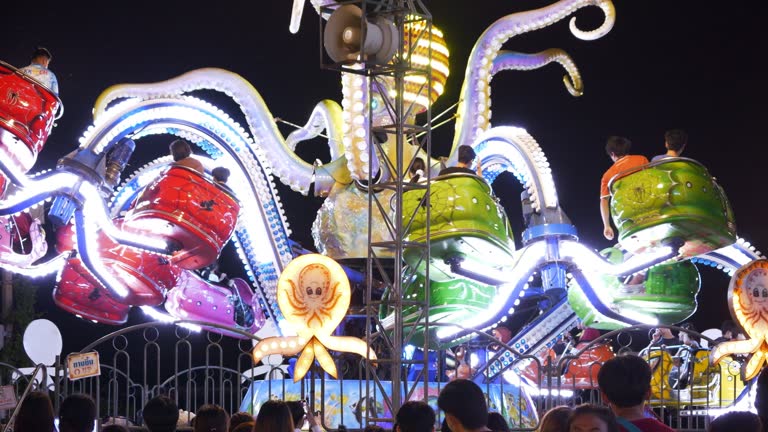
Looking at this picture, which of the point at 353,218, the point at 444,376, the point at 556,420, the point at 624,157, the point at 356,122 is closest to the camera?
the point at 556,420

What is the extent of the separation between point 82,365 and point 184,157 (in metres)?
2.81

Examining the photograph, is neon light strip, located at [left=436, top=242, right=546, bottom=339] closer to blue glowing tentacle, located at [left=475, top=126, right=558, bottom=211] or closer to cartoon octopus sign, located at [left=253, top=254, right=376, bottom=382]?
blue glowing tentacle, located at [left=475, top=126, right=558, bottom=211]

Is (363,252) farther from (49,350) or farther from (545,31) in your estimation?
(545,31)

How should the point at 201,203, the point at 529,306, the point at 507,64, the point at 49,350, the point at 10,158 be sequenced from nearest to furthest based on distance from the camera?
the point at 10,158, the point at 201,203, the point at 49,350, the point at 507,64, the point at 529,306

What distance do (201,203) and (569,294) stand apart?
3.72m

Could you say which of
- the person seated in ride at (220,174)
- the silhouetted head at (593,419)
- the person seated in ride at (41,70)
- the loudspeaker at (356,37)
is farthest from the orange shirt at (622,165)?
the silhouetted head at (593,419)

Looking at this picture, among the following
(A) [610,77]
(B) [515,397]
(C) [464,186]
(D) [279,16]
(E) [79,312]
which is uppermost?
(D) [279,16]

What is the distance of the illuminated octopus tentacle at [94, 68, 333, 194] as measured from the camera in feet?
37.3

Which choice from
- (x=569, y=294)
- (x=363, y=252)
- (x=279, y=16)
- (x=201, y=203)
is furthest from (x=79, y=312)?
(x=279, y=16)

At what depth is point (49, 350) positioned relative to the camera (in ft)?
35.7

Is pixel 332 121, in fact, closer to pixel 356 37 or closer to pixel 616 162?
pixel 616 162

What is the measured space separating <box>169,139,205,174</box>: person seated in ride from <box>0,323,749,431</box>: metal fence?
59.4 inches

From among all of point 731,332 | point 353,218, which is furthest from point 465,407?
point 731,332

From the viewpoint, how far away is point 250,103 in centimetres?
1160
